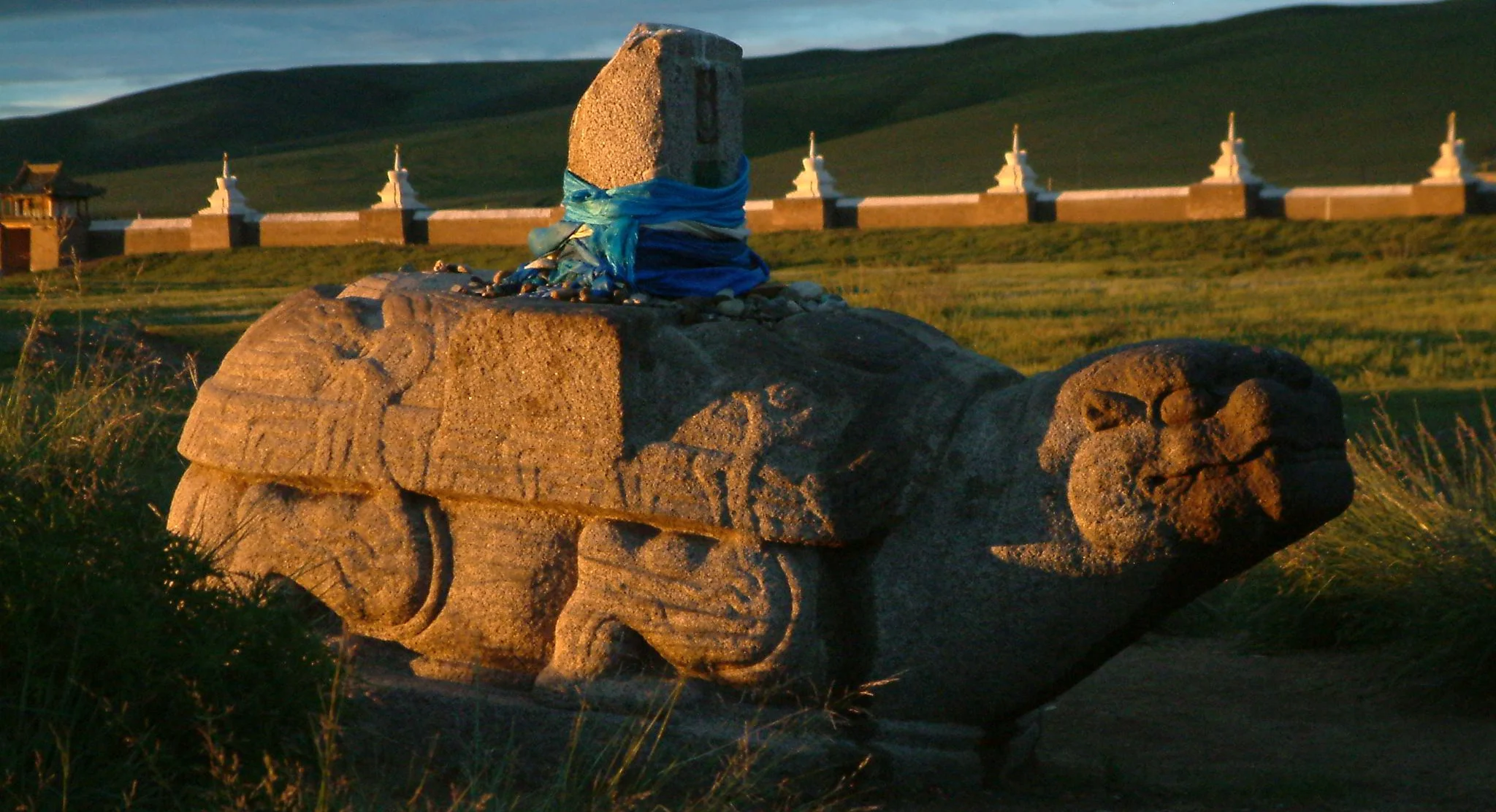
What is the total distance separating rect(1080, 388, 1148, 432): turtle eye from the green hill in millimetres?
35029

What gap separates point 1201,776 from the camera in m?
4.48

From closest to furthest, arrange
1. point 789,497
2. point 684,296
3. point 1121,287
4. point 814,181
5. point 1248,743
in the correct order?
Answer: point 789,497 → point 684,296 → point 1248,743 → point 1121,287 → point 814,181

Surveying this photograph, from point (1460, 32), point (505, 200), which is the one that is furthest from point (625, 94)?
point (1460, 32)

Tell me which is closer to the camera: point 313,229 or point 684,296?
point 684,296

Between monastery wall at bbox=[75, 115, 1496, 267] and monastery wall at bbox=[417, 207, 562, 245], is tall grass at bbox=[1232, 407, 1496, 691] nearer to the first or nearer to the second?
monastery wall at bbox=[75, 115, 1496, 267]

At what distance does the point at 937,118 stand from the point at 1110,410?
161 ft

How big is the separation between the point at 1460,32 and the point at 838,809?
54.2 meters

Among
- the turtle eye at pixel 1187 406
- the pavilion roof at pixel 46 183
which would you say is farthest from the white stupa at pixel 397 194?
the turtle eye at pixel 1187 406

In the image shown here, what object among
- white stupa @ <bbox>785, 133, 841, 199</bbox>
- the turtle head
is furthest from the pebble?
white stupa @ <bbox>785, 133, 841, 199</bbox>

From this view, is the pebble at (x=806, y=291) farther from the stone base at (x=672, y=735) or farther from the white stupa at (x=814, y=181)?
the white stupa at (x=814, y=181)

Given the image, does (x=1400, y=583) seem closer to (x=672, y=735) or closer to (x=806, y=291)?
(x=806, y=291)

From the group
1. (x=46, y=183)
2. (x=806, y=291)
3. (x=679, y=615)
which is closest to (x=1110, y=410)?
(x=679, y=615)

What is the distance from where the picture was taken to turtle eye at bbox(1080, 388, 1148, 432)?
3.88 metres

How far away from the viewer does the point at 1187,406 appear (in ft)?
12.4
